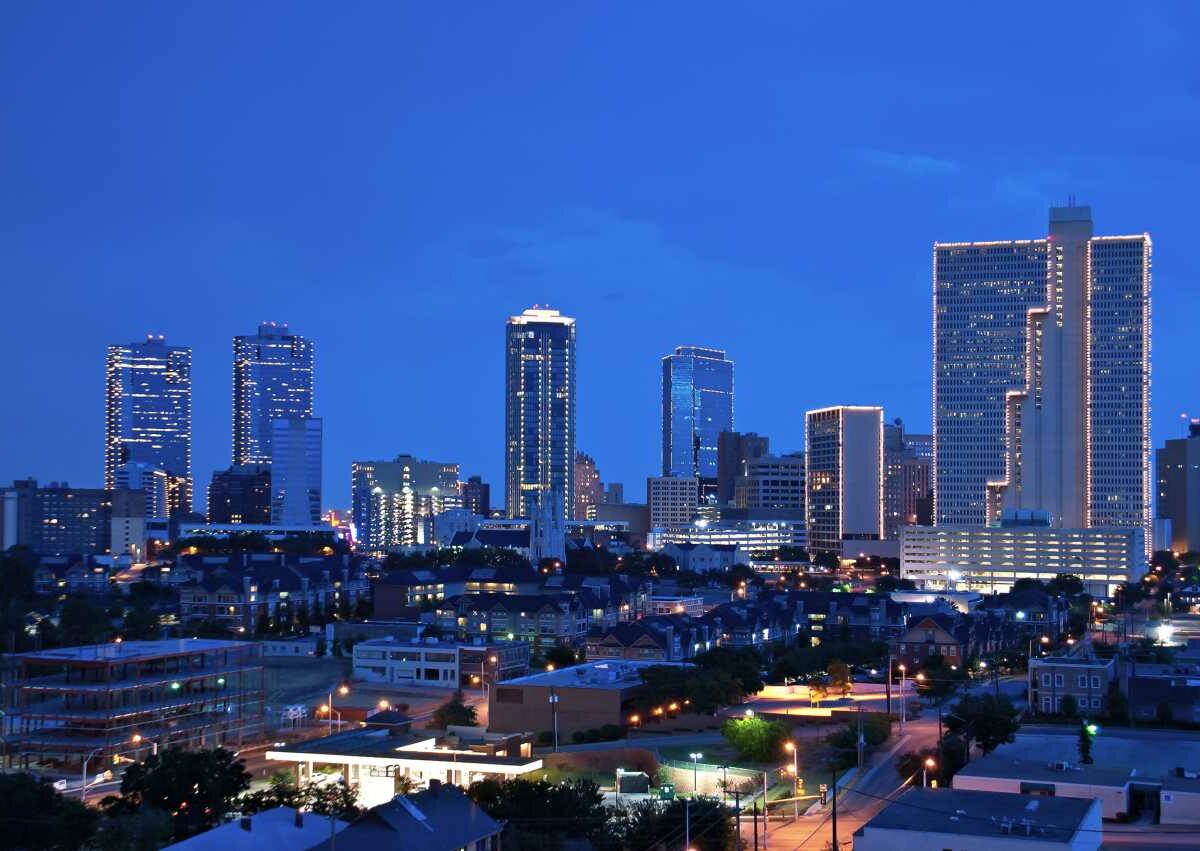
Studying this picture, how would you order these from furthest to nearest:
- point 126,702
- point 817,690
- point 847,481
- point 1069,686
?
point 847,481, point 817,690, point 1069,686, point 126,702

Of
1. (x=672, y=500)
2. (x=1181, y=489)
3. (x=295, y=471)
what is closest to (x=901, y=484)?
(x=1181, y=489)

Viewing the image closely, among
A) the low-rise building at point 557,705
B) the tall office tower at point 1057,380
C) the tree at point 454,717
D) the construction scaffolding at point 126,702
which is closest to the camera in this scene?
the construction scaffolding at point 126,702

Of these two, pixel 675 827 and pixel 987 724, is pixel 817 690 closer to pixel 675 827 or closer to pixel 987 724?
pixel 987 724

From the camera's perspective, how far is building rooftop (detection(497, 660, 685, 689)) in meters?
40.2

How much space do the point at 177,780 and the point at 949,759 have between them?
54.2 feet

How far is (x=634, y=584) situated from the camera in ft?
249

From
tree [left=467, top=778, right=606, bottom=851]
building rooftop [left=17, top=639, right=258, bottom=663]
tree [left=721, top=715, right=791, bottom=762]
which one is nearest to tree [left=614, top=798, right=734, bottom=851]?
tree [left=467, top=778, right=606, bottom=851]

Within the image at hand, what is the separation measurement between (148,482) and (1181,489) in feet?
427

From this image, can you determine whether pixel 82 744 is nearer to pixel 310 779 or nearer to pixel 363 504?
pixel 310 779

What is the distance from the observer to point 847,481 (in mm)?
133750

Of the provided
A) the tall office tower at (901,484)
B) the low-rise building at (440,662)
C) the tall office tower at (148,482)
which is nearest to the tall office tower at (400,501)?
the tall office tower at (148,482)

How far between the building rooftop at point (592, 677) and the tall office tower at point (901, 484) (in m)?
88.5

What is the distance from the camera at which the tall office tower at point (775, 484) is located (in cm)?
15962

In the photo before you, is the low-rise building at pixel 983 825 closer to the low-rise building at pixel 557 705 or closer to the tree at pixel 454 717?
the low-rise building at pixel 557 705
